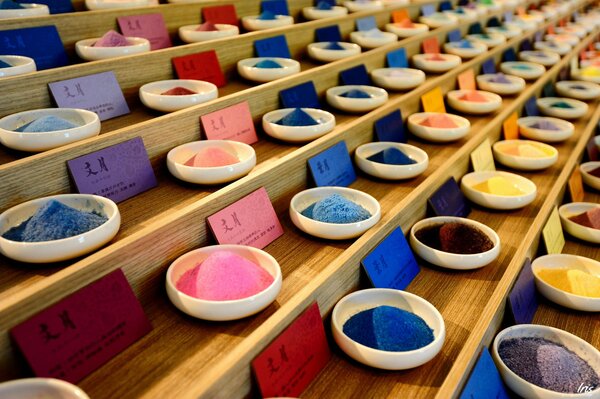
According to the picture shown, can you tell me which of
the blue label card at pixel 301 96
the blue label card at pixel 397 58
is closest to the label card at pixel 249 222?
the blue label card at pixel 301 96

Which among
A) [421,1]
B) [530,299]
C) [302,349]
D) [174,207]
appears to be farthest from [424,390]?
[421,1]

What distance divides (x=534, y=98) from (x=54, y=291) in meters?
2.86

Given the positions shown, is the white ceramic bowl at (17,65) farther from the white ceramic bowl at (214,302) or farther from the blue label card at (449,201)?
the blue label card at (449,201)

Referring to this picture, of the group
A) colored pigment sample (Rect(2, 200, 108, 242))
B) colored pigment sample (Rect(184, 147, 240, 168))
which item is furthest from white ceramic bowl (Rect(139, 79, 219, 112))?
colored pigment sample (Rect(2, 200, 108, 242))

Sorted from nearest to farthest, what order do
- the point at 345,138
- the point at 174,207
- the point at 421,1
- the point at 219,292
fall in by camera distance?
the point at 219,292 < the point at 174,207 < the point at 345,138 < the point at 421,1

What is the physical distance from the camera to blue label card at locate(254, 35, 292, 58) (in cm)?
213

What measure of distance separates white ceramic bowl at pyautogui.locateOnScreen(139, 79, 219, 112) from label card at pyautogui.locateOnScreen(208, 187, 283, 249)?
1.31 feet

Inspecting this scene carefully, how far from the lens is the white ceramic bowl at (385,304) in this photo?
1.09 m

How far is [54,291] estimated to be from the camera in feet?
3.11

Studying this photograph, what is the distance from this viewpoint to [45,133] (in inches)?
47.7

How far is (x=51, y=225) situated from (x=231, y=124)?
0.77 metres

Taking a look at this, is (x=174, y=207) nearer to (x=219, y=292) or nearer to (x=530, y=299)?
(x=219, y=292)

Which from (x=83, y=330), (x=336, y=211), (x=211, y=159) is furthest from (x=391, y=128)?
(x=83, y=330)

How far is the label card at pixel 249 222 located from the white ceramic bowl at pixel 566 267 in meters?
0.86
